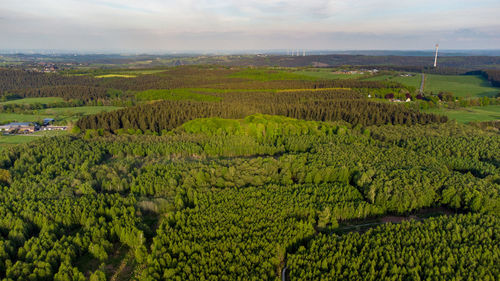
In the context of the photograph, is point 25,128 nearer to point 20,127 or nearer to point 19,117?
point 20,127

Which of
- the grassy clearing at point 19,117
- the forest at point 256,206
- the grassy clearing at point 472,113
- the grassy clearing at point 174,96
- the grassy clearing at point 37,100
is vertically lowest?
the forest at point 256,206

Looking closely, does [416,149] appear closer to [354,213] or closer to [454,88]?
[354,213]

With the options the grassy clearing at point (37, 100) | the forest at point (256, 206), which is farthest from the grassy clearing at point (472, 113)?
the grassy clearing at point (37, 100)

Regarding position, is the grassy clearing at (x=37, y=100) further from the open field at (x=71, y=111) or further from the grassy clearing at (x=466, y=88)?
the grassy clearing at (x=466, y=88)

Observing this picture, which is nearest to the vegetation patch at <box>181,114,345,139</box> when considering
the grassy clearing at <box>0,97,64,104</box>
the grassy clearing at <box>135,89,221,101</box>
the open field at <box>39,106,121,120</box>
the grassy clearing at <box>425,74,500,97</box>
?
the grassy clearing at <box>135,89,221,101</box>

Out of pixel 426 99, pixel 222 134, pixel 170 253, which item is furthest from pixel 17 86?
pixel 426 99
